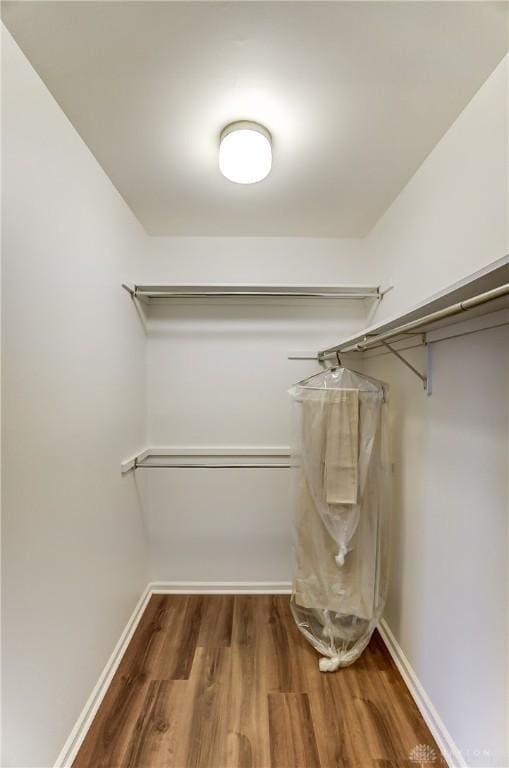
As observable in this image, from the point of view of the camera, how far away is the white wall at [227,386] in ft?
7.52

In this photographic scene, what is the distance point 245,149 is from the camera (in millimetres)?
1338

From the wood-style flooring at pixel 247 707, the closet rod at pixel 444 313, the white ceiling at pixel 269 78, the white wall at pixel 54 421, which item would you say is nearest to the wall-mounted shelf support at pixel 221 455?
the white wall at pixel 54 421

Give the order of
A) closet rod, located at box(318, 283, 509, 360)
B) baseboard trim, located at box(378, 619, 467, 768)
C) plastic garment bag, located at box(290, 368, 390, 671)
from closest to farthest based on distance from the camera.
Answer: closet rod, located at box(318, 283, 509, 360) → baseboard trim, located at box(378, 619, 467, 768) → plastic garment bag, located at box(290, 368, 390, 671)

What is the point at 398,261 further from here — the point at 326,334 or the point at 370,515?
the point at 370,515

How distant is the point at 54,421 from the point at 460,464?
56.1 inches

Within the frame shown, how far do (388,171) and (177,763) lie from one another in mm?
2529

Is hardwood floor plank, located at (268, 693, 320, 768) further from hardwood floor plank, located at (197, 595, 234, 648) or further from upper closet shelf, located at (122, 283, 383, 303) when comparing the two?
upper closet shelf, located at (122, 283, 383, 303)

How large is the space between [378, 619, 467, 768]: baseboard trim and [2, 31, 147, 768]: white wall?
135cm

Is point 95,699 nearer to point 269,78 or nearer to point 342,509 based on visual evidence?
point 342,509

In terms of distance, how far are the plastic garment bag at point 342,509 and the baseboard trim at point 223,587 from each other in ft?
1.81

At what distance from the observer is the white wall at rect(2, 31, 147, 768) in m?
0.99

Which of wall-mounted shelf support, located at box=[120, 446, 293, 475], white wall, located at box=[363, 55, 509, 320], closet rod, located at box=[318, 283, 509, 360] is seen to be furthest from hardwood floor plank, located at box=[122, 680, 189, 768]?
white wall, located at box=[363, 55, 509, 320]

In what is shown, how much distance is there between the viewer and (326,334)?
231 cm

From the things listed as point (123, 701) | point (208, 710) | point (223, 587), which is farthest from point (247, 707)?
point (223, 587)
